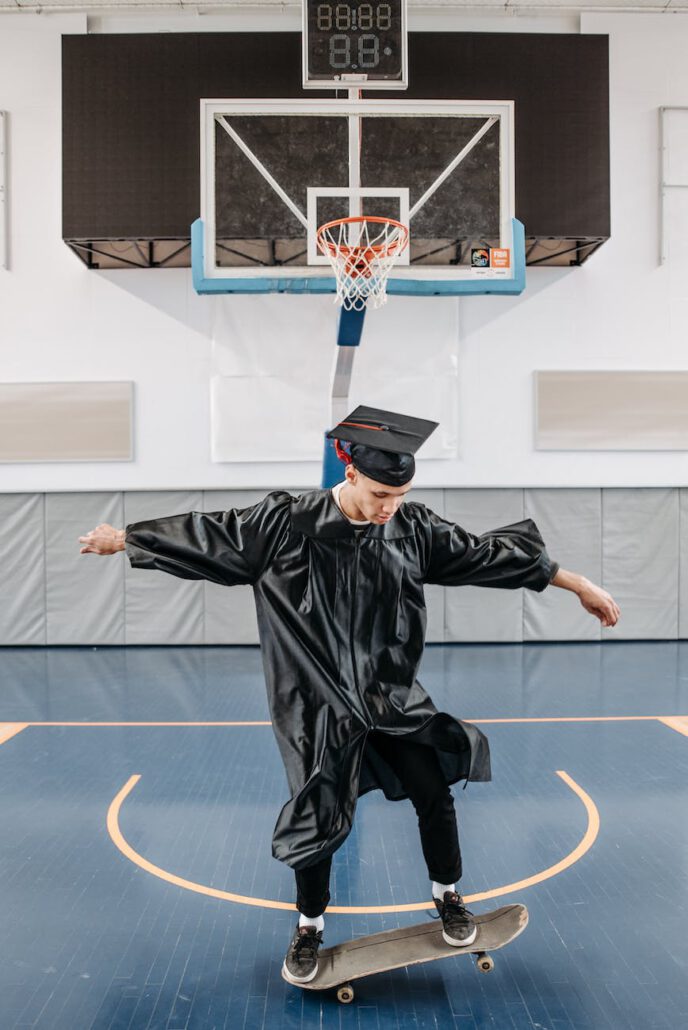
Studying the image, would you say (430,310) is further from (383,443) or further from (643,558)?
(383,443)

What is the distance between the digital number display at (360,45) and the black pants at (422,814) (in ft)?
18.7

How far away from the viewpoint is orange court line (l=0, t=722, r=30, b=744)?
6.64 m

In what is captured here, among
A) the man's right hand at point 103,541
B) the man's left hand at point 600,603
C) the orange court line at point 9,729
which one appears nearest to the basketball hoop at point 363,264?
the man's right hand at point 103,541

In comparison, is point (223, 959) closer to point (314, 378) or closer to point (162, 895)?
point (162, 895)

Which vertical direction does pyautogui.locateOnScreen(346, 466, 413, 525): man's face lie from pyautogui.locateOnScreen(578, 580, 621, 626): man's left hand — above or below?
above

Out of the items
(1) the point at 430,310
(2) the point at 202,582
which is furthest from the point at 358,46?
(2) the point at 202,582

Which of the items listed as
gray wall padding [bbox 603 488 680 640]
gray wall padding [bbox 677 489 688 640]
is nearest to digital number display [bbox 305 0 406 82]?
gray wall padding [bbox 603 488 680 640]

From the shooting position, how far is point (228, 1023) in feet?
9.63

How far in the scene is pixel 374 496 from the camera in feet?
9.64

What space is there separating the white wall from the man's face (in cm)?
790

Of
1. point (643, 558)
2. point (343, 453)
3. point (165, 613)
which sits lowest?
point (165, 613)

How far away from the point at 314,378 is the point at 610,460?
464 centimetres

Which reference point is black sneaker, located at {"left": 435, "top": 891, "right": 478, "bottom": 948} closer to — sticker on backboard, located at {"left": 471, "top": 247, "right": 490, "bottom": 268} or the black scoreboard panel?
sticker on backboard, located at {"left": 471, "top": 247, "right": 490, "bottom": 268}

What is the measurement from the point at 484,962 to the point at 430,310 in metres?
9.19
